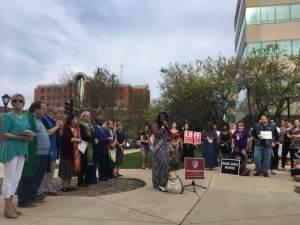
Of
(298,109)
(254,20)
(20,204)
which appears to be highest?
(254,20)

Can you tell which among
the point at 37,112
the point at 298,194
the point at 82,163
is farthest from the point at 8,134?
the point at 298,194

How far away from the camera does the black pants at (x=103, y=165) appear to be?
12.5m

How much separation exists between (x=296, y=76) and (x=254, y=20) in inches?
784

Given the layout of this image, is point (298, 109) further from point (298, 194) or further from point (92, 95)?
point (298, 194)

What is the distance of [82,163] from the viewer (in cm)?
1109

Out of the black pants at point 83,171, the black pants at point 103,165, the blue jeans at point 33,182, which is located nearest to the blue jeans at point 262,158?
the black pants at point 103,165

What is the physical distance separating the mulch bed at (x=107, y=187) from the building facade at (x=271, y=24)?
45.3 metres

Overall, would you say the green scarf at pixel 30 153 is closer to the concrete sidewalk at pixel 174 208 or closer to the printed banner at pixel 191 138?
the concrete sidewalk at pixel 174 208

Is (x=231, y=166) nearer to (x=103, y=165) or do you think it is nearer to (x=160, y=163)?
(x=103, y=165)

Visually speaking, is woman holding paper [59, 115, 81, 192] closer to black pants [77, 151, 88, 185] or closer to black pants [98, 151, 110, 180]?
black pants [77, 151, 88, 185]

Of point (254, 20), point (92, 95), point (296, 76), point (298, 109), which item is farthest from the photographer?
point (254, 20)

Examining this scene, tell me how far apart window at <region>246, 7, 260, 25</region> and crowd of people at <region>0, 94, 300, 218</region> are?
1697 inches

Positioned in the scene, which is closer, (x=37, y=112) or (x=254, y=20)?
(x=37, y=112)

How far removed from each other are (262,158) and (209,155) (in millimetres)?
2760
